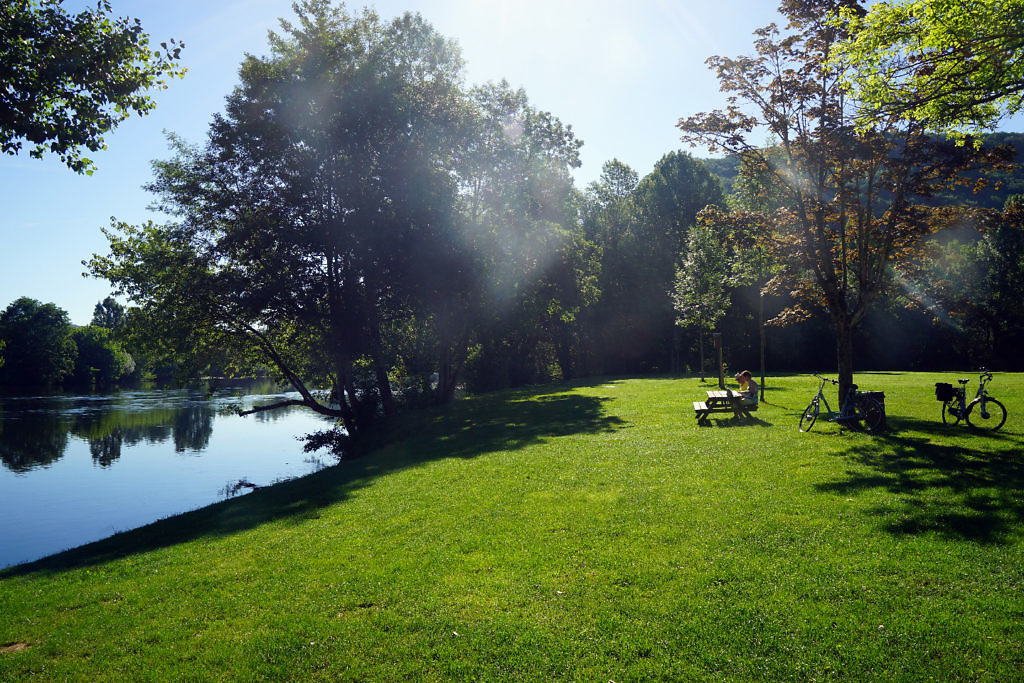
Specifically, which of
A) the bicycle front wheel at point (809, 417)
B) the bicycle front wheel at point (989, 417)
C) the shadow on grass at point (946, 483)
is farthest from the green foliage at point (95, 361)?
the bicycle front wheel at point (989, 417)

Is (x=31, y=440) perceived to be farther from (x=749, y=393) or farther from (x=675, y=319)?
(x=675, y=319)

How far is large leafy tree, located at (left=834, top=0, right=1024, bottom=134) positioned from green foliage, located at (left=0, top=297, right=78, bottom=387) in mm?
102484

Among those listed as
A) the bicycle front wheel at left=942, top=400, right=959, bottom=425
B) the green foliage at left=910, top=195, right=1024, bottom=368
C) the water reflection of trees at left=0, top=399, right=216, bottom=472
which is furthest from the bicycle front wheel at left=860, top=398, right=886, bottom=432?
the green foliage at left=910, top=195, right=1024, bottom=368

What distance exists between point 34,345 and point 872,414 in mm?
104194

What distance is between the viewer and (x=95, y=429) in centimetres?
3884

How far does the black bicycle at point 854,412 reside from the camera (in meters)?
14.3

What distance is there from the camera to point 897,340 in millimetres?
54594

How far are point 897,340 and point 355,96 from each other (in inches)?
2056

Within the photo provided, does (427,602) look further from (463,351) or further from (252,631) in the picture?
(463,351)

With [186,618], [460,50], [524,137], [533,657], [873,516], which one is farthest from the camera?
[524,137]

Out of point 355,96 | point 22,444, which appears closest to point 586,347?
point 355,96

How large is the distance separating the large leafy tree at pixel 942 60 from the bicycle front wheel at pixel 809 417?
268 inches

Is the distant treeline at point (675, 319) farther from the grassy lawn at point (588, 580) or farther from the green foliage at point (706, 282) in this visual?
the grassy lawn at point (588, 580)

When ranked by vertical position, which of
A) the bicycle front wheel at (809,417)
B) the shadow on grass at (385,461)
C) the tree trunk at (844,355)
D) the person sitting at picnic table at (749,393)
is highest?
the tree trunk at (844,355)
